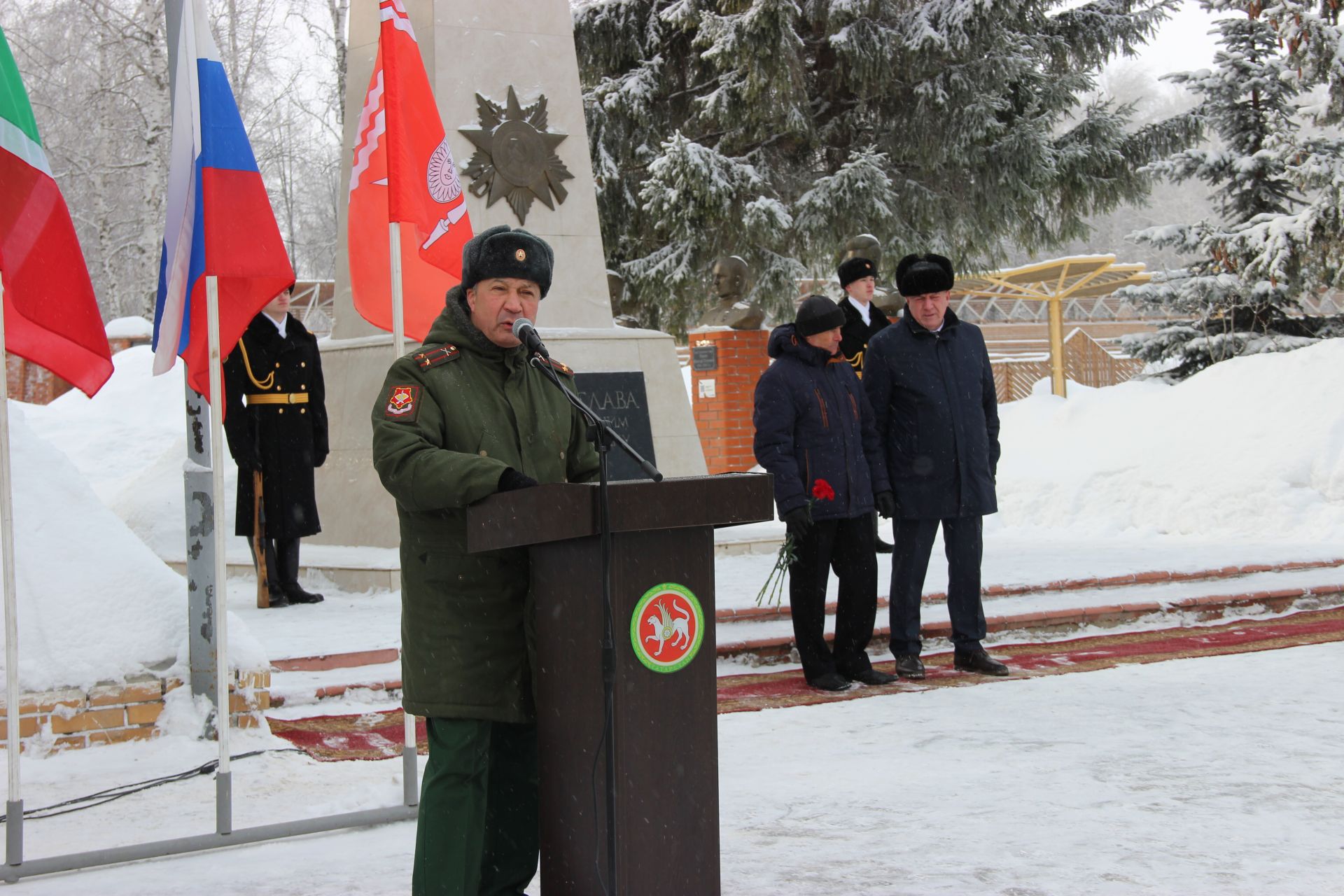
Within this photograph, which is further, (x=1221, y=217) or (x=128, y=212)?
(x=128, y=212)

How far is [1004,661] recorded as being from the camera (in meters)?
6.77

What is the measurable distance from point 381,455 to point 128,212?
1455 inches

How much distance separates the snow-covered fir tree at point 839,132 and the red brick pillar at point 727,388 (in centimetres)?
128

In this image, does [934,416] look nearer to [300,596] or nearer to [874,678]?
[874,678]

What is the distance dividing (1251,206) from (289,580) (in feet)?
47.2

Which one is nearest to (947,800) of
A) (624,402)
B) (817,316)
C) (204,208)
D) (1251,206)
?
(817,316)

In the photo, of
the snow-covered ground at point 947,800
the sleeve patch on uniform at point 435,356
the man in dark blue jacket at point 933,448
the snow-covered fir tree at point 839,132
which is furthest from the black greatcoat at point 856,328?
the snow-covered fir tree at point 839,132

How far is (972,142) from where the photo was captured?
15.8m

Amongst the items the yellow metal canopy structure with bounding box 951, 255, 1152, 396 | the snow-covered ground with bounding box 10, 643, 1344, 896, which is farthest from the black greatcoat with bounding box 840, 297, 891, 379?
the yellow metal canopy structure with bounding box 951, 255, 1152, 396

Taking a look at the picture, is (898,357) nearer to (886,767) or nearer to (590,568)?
(886,767)

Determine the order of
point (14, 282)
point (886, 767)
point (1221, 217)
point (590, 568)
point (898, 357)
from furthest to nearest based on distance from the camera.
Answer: point (1221, 217) < point (898, 357) < point (886, 767) < point (14, 282) < point (590, 568)

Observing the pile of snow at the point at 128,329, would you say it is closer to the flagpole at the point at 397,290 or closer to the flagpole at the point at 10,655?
the flagpole at the point at 397,290

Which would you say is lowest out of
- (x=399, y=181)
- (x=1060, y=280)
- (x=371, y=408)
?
(x=371, y=408)

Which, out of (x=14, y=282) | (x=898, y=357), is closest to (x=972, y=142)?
(x=898, y=357)
